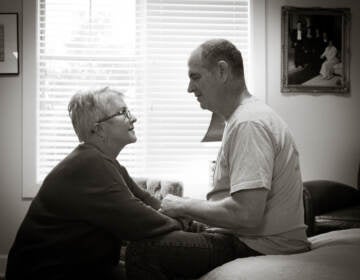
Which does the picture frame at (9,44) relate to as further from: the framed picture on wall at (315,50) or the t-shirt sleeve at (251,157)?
the t-shirt sleeve at (251,157)

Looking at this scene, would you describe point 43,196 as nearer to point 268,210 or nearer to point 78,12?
point 268,210

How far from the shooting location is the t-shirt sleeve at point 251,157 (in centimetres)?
141

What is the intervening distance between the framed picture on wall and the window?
40 cm

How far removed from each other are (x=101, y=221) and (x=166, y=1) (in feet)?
8.71

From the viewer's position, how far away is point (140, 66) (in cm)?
383

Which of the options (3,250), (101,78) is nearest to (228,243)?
(101,78)

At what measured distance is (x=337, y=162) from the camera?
395cm

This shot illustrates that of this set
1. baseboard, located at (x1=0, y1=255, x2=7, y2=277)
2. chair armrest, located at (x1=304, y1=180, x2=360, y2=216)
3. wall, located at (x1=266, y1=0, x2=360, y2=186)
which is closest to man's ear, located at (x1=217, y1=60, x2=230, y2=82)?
chair armrest, located at (x1=304, y1=180, x2=360, y2=216)

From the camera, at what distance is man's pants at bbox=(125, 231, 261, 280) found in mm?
1487

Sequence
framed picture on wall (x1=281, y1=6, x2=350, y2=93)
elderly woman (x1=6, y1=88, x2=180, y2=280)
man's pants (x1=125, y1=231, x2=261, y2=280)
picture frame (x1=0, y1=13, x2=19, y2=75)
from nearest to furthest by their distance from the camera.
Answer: man's pants (x1=125, y1=231, x2=261, y2=280) → elderly woman (x1=6, y1=88, x2=180, y2=280) → picture frame (x1=0, y1=13, x2=19, y2=75) → framed picture on wall (x1=281, y1=6, x2=350, y2=93)

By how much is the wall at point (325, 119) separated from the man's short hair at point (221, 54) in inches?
90.2

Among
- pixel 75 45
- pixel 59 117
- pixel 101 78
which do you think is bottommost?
pixel 59 117

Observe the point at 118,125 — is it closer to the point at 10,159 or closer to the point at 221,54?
the point at 221,54

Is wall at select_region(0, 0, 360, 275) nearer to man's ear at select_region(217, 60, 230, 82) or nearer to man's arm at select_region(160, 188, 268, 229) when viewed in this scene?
man's ear at select_region(217, 60, 230, 82)
